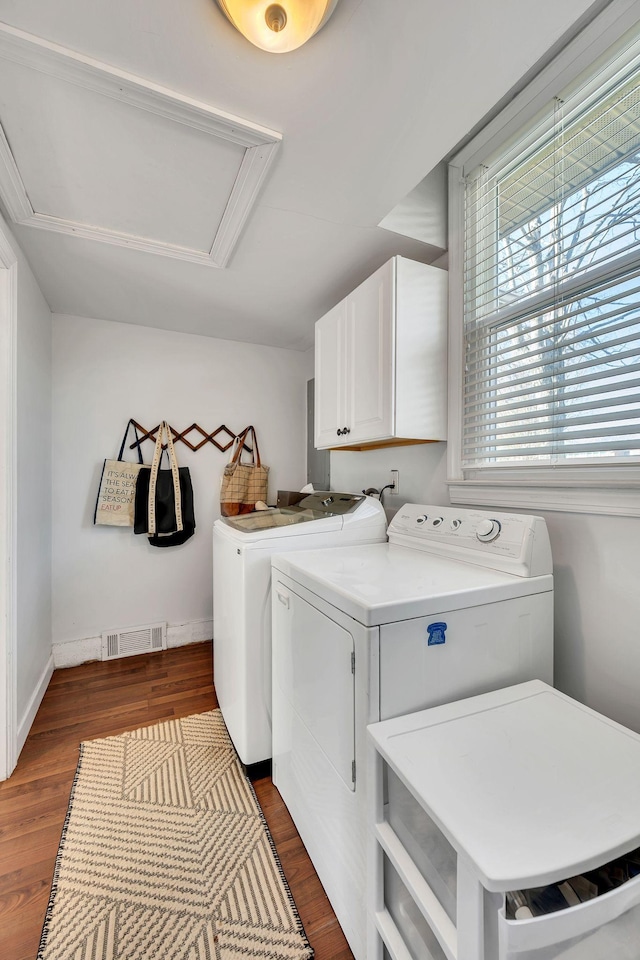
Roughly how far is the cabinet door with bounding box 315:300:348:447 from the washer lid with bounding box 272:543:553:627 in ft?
2.48

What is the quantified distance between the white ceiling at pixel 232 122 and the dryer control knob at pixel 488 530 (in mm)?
1244

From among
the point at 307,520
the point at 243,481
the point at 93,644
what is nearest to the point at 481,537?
the point at 307,520

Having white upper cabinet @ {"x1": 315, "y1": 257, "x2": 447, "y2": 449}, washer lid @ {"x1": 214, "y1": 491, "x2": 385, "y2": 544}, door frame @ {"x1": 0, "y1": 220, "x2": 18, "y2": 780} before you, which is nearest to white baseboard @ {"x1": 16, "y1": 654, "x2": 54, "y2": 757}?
door frame @ {"x1": 0, "y1": 220, "x2": 18, "y2": 780}

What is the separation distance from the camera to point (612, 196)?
1131 mm

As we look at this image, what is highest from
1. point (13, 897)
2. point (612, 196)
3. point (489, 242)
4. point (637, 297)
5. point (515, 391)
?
point (489, 242)

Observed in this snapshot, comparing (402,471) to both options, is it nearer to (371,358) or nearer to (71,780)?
(371,358)

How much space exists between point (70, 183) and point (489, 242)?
5.25 feet

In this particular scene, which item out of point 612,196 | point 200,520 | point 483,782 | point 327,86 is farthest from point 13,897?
point 612,196

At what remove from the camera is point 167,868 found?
4.09 feet

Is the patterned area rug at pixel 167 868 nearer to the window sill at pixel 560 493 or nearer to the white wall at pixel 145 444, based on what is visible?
the white wall at pixel 145 444

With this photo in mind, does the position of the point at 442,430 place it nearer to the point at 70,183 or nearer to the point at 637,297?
the point at 637,297

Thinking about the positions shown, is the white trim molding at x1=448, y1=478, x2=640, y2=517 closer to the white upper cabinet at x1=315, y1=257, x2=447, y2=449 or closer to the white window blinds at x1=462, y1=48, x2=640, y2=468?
the white window blinds at x1=462, y1=48, x2=640, y2=468

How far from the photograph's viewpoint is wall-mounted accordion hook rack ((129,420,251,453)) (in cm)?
277

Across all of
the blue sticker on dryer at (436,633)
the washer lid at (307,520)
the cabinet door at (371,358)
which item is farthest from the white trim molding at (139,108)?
the blue sticker on dryer at (436,633)
